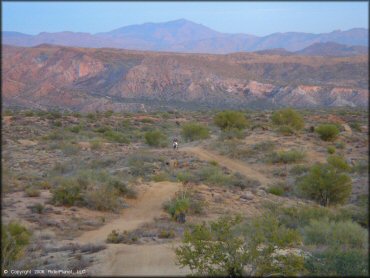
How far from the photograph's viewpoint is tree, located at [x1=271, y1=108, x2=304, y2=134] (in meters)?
33.4

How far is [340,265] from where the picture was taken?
626 centimetres

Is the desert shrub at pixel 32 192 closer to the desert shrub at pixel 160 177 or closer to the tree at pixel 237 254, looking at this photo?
the desert shrub at pixel 160 177

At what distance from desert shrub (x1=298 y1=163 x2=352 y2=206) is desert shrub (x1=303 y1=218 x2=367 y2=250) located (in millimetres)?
5857

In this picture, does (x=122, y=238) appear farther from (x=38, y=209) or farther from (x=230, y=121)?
(x=230, y=121)

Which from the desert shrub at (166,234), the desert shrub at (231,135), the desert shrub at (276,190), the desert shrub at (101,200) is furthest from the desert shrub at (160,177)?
the desert shrub at (231,135)

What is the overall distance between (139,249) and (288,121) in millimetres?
27917

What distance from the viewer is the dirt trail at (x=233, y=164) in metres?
21.4

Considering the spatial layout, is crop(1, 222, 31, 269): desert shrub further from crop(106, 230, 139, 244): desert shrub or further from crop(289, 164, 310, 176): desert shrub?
crop(289, 164, 310, 176): desert shrub

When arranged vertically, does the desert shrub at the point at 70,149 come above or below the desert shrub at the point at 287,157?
below

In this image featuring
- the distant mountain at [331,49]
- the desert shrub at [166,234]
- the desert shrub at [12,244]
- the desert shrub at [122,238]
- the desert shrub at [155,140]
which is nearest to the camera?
the desert shrub at [12,244]

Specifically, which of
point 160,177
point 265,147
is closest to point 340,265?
point 160,177

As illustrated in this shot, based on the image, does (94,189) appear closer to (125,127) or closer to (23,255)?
(23,255)

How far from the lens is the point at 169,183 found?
17.8 m

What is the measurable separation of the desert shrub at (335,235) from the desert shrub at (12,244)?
6197mm
